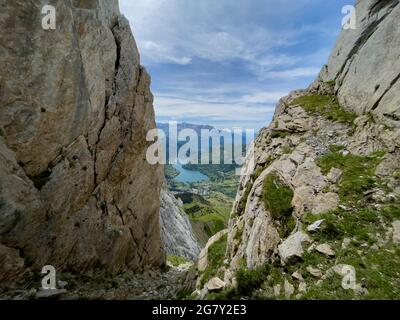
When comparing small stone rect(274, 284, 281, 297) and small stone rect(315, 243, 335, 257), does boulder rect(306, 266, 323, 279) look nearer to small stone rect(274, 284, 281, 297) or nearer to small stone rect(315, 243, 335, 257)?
small stone rect(315, 243, 335, 257)

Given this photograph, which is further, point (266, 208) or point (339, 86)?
point (339, 86)

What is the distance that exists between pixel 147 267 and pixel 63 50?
90.7 feet

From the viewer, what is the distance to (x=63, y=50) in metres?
20.3

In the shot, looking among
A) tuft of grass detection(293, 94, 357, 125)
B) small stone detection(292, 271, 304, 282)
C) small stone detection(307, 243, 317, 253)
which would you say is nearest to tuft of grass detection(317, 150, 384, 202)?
small stone detection(307, 243, 317, 253)

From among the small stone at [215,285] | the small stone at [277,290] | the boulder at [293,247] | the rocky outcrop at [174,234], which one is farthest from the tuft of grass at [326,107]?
the rocky outcrop at [174,234]

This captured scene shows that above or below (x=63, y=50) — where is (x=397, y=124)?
below

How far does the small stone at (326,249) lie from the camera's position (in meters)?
13.6

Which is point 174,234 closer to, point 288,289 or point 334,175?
point 334,175

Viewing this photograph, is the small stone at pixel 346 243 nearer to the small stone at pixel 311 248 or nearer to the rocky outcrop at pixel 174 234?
the small stone at pixel 311 248

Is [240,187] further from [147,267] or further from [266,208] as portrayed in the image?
[147,267]

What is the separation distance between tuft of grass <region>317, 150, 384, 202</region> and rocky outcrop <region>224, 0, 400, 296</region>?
55mm
